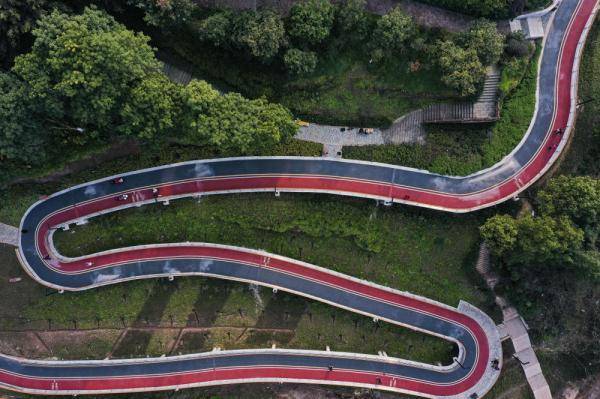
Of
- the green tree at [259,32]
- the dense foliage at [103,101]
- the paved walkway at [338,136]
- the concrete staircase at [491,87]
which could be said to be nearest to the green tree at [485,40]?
the concrete staircase at [491,87]

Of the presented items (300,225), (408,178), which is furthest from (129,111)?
(408,178)

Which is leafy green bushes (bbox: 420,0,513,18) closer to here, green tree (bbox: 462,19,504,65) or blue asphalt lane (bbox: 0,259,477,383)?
green tree (bbox: 462,19,504,65)

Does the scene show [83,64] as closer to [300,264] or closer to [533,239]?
[300,264]

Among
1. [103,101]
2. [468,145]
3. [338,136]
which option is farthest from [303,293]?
[103,101]

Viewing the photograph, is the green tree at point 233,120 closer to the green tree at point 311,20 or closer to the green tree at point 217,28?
the green tree at point 217,28

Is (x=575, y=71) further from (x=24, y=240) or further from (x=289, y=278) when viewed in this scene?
(x=24, y=240)
